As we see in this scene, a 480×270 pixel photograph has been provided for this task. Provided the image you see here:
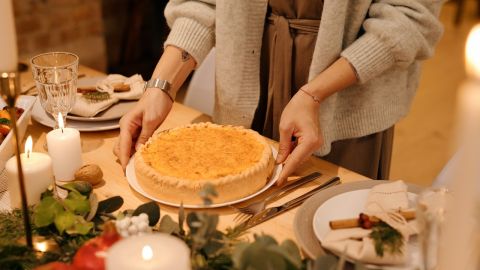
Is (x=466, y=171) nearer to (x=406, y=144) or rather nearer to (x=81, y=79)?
(x=81, y=79)

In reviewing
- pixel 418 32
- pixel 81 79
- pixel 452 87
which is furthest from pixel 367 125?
pixel 452 87

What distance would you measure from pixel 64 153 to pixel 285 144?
0.48 meters

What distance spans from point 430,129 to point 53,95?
305cm

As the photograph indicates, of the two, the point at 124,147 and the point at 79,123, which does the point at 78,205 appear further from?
the point at 79,123

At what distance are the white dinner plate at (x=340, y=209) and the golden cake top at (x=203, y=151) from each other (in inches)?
7.4

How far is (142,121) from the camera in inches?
56.5

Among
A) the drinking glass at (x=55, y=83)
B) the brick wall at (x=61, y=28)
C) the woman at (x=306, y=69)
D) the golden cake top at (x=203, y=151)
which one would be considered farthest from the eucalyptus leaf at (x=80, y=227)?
the brick wall at (x=61, y=28)

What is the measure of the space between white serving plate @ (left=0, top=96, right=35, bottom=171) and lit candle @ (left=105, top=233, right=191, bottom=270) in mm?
681

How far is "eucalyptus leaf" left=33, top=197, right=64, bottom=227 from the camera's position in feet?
3.31

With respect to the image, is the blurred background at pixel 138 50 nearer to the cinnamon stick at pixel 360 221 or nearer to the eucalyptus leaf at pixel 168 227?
the cinnamon stick at pixel 360 221

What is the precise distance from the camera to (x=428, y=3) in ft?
4.78

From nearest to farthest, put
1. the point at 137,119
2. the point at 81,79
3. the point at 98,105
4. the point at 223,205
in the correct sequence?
the point at 223,205 < the point at 137,119 < the point at 98,105 < the point at 81,79

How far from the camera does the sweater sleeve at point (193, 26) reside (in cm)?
161

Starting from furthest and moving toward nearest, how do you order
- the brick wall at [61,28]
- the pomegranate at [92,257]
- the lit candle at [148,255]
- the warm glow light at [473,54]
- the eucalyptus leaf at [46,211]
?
the brick wall at [61,28] → the eucalyptus leaf at [46,211] → the pomegranate at [92,257] → the lit candle at [148,255] → the warm glow light at [473,54]
